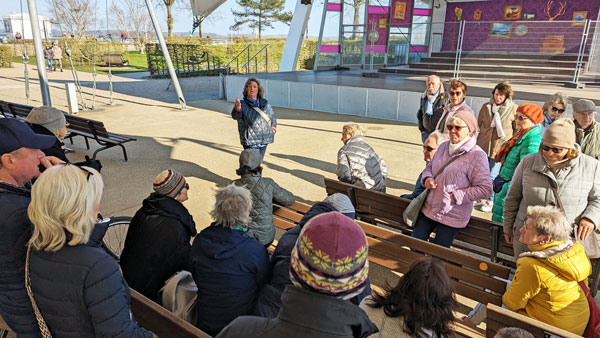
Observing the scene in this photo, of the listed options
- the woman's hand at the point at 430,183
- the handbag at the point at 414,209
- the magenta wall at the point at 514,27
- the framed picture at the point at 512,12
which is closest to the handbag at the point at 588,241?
the woman's hand at the point at 430,183

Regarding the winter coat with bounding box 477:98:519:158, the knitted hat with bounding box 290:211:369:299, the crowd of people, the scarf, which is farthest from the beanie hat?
the knitted hat with bounding box 290:211:369:299

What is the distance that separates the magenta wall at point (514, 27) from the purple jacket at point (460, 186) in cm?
1206

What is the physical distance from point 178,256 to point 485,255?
292 centimetres

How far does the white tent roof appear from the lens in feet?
62.3

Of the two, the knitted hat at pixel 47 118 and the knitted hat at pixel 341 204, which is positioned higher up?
the knitted hat at pixel 47 118

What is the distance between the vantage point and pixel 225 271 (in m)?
2.20

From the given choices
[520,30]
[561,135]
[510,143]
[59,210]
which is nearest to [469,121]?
[510,143]

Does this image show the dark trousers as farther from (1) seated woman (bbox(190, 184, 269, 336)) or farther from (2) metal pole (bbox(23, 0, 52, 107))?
(2) metal pole (bbox(23, 0, 52, 107))

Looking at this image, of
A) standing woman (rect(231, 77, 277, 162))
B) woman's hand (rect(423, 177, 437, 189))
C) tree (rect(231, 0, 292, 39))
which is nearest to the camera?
woman's hand (rect(423, 177, 437, 189))

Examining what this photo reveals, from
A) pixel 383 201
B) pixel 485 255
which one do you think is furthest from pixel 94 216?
pixel 485 255

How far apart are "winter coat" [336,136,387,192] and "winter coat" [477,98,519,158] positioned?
81.6 inches

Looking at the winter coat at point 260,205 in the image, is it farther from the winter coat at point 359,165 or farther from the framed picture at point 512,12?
the framed picture at point 512,12

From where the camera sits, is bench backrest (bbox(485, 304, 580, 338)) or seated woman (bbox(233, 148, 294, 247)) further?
seated woman (bbox(233, 148, 294, 247))

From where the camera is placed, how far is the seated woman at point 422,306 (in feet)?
5.41
